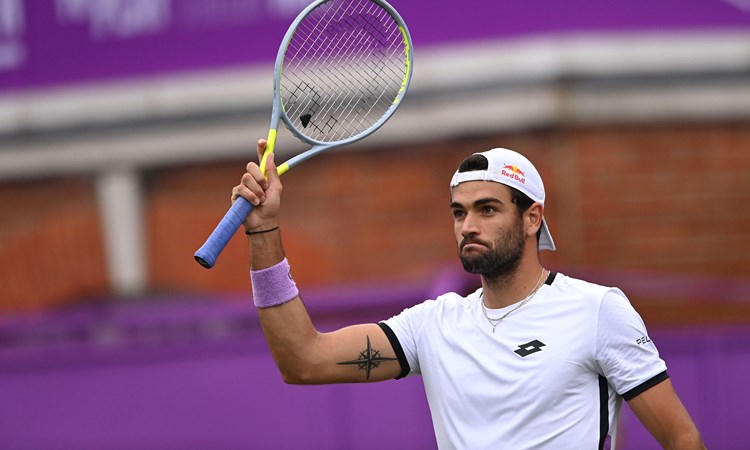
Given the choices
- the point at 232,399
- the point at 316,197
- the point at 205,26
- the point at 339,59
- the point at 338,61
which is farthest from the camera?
the point at 205,26

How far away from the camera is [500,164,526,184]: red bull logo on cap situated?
13.1 ft

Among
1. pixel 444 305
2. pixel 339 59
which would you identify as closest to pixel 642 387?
pixel 444 305

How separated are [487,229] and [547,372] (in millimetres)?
474

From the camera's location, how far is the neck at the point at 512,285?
400cm

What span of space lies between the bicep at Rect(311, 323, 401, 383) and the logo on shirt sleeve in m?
0.47

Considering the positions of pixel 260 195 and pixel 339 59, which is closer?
pixel 260 195

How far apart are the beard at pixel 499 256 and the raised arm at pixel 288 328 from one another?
0.46 meters

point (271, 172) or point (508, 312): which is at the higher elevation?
point (271, 172)

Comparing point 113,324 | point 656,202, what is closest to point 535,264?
point 113,324

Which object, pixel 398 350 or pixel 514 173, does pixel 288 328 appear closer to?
pixel 398 350

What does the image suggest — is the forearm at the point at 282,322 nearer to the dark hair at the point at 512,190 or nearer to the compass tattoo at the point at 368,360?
the compass tattoo at the point at 368,360

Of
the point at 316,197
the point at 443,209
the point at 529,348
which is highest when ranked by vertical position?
the point at 316,197

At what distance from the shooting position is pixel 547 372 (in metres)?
3.81

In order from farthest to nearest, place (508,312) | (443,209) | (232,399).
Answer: (443,209) → (232,399) → (508,312)
